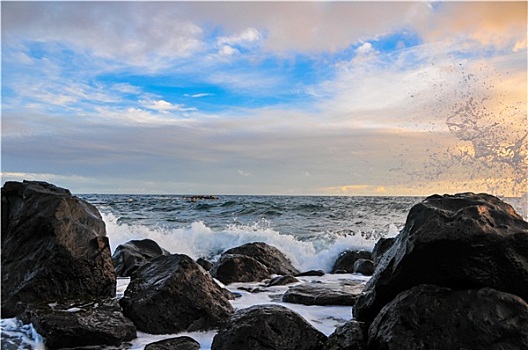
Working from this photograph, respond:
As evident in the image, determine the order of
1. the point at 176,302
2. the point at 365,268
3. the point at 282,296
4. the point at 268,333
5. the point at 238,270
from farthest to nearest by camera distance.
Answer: the point at 365,268 < the point at 238,270 < the point at 282,296 < the point at 176,302 < the point at 268,333

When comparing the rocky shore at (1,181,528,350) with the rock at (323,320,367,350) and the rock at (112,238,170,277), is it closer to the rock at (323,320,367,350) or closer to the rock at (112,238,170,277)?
the rock at (323,320,367,350)

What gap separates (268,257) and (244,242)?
5.94 meters

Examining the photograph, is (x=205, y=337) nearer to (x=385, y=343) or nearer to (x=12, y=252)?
(x=385, y=343)

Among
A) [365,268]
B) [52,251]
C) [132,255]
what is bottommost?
[365,268]

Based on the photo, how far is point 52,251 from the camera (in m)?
5.64

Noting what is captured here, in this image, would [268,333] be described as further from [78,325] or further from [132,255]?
[132,255]

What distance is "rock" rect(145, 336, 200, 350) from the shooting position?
432 centimetres

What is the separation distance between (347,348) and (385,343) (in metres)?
0.42

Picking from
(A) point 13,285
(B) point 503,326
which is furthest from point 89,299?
(B) point 503,326

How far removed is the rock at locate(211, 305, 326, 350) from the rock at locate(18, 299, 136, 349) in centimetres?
104

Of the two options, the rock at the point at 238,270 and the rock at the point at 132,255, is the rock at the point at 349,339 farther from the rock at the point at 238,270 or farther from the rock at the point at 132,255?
the rock at the point at 132,255

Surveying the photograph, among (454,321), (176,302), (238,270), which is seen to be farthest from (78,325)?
(238,270)

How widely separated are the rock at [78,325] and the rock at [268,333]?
104 cm

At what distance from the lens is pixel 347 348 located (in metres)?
4.03
